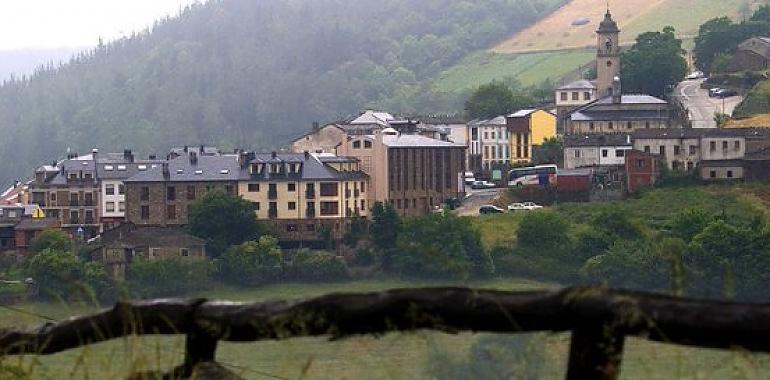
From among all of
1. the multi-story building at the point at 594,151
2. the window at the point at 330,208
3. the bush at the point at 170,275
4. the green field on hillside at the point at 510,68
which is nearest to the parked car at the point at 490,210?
the window at the point at 330,208

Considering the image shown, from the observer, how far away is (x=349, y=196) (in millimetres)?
58594

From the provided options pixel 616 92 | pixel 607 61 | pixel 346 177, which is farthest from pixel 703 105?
pixel 346 177

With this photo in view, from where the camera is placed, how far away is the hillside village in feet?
189

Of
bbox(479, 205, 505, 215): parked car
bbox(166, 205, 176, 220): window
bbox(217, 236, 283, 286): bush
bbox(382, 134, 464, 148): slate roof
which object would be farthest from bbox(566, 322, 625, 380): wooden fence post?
bbox(382, 134, 464, 148): slate roof

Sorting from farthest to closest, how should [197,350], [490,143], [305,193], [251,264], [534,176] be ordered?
[490,143] → [534,176] → [305,193] → [251,264] → [197,350]

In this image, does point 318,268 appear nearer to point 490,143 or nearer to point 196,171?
point 196,171

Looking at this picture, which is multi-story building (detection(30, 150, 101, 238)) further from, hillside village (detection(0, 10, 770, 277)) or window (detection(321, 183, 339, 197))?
window (detection(321, 183, 339, 197))

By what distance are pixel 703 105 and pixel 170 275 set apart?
2927 cm

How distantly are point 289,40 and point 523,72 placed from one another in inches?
1116

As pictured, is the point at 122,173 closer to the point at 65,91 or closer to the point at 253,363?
the point at 253,363

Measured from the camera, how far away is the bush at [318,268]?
4841 centimetres

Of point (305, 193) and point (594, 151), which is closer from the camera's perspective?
point (305, 193)

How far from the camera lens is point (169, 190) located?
5916 cm

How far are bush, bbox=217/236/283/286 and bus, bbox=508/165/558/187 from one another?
40.0ft
